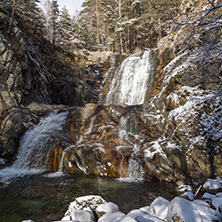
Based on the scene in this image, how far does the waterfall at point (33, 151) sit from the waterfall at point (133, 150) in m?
4.39

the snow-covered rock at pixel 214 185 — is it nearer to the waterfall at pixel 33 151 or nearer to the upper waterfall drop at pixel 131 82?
the waterfall at pixel 33 151

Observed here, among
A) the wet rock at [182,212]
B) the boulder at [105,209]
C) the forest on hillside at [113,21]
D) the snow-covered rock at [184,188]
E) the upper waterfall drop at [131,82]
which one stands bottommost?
the snow-covered rock at [184,188]

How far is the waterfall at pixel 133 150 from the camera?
7.95 metres

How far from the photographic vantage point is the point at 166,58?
50.2ft

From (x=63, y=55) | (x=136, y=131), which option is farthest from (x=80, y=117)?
(x=63, y=55)

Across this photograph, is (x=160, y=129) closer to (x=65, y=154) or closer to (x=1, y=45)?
(x=65, y=154)

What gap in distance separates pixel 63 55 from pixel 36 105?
12.2 metres

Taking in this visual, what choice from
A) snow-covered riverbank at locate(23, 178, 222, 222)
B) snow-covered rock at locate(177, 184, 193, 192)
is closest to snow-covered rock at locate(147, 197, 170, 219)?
snow-covered riverbank at locate(23, 178, 222, 222)

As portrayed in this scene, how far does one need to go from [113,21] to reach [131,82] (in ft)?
66.2

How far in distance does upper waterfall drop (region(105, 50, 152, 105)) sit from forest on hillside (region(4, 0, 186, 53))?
31.9 feet

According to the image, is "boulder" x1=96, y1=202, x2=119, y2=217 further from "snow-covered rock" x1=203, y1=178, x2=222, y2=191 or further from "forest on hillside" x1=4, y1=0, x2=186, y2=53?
"forest on hillside" x1=4, y1=0, x2=186, y2=53

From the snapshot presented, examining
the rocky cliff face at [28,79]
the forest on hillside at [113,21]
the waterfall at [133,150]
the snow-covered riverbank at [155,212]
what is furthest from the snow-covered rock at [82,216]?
the forest on hillside at [113,21]

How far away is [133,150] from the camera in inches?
350

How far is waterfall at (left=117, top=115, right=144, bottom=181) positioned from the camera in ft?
26.1
